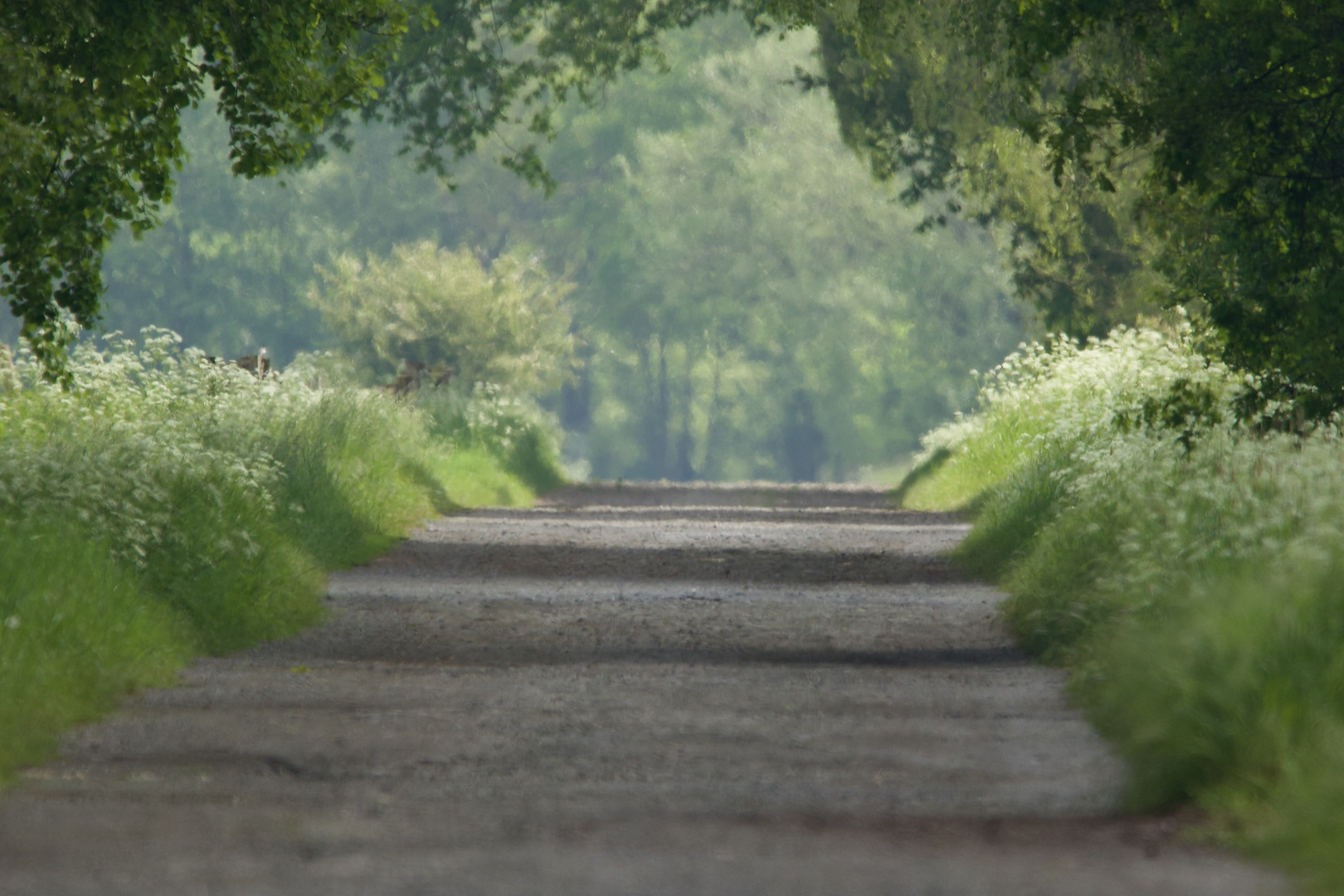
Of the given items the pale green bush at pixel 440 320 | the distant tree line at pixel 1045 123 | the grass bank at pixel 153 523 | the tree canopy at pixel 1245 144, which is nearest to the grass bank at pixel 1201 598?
the tree canopy at pixel 1245 144

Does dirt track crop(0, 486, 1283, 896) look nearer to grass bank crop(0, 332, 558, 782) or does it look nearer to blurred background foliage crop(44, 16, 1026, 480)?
grass bank crop(0, 332, 558, 782)

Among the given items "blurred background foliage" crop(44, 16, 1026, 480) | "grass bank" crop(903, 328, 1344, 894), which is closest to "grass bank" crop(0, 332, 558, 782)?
"grass bank" crop(903, 328, 1344, 894)

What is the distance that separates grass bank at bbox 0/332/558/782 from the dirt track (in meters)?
0.29

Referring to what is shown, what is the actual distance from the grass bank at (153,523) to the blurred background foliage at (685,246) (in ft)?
182

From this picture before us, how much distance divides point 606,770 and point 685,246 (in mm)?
71315

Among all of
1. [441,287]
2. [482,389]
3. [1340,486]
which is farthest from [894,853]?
[441,287]

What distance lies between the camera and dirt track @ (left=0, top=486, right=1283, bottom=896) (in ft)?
15.5

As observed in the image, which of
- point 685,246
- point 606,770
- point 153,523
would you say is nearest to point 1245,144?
point 606,770

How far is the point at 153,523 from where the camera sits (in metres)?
9.73

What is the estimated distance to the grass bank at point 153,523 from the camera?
7.55 metres

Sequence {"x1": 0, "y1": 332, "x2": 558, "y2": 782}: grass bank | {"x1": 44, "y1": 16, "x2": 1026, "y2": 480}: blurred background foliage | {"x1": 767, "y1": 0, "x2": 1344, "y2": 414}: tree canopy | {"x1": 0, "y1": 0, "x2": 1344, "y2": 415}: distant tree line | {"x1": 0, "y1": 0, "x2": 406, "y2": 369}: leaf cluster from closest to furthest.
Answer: {"x1": 0, "y1": 332, "x2": 558, "y2": 782}: grass bank, {"x1": 0, "y1": 0, "x2": 406, "y2": 369}: leaf cluster, {"x1": 0, "y1": 0, "x2": 1344, "y2": 415}: distant tree line, {"x1": 767, "y1": 0, "x2": 1344, "y2": 414}: tree canopy, {"x1": 44, "y1": 16, "x2": 1026, "y2": 480}: blurred background foliage

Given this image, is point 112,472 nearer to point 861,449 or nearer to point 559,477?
point 559,477

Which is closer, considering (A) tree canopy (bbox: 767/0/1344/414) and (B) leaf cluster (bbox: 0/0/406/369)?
(B) leaf cluster (bbox: 0/0/406/369)

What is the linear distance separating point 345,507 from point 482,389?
22135mm
